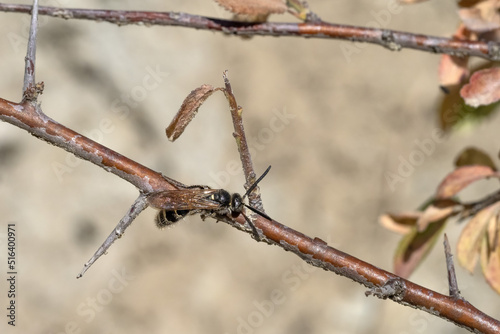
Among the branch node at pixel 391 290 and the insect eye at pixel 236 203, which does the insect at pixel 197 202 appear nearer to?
the insect eye at pixel 236 203

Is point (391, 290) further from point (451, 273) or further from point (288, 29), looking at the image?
point (288, 29)

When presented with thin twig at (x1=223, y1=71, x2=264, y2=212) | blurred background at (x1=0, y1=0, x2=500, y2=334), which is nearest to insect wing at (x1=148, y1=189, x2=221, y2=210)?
thin twig at (x1=223, y1=71, x2=264, y2=212)

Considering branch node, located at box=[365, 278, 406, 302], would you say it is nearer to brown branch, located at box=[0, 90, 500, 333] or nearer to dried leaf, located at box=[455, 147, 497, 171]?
brown branch, located at box=[0, 90, 500, 333]

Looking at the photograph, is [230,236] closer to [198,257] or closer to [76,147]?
[198,257]

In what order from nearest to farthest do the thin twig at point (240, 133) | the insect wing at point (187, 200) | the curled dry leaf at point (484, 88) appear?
1. the thin twig at point (240, 133)
2. the insect wing at point (187, 200)
3. the curled dry leaf at point (484, 88)

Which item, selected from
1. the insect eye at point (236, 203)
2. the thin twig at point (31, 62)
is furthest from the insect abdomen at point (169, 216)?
the thin twig at point (31, 62)

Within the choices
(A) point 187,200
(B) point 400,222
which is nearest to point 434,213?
(B) point 400,222

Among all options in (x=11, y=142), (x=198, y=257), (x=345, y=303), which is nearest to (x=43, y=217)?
(x=11, y=142)

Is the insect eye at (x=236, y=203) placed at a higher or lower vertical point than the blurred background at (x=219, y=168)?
lower
